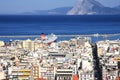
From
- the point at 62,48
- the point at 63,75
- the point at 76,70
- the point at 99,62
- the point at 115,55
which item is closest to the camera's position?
the point at 63,75

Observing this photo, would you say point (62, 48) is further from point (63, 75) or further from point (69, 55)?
point (63, 75)

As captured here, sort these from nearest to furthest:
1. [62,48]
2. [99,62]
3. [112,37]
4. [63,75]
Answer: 1. [63,75]
2. [99,62]
3. [62,48]
4. [112,37]

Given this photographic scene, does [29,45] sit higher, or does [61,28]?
[61,28]

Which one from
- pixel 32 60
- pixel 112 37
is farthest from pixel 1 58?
pixel 112 37

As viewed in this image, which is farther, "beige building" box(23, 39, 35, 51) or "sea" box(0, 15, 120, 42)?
"sea" box(0, 15, 120, 42)

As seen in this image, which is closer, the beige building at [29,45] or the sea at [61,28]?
the beige building at [29,45]

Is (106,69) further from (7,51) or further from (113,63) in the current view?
(7,51)

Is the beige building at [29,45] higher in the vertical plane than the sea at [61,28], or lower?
lower

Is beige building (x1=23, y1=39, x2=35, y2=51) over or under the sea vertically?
under

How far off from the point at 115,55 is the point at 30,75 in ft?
32.1

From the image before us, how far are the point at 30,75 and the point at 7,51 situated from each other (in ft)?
42.4

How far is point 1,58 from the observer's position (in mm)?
40438

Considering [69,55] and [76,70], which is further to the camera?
[69,55]

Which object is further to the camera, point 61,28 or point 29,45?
point 61,28
